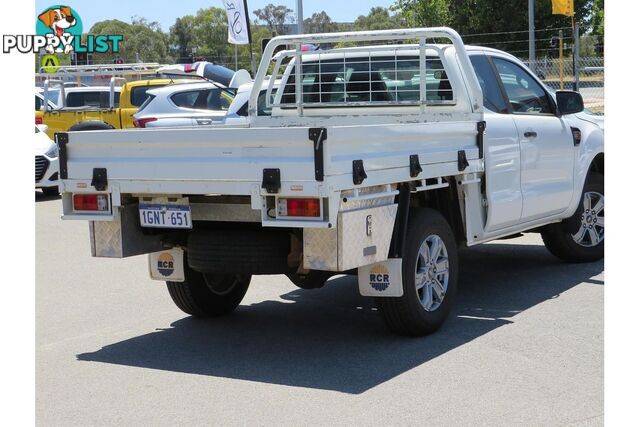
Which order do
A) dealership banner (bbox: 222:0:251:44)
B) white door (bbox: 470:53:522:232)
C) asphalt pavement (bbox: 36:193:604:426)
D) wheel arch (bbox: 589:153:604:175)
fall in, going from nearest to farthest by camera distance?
1. asphalt pavement (bbox: 36:193:604:426)
2. white door (bbox: 470:53:522:232)
3. wheel arch (bbox: 589:153:604:175)
4. dealership banner (bbox: 222:0:251:44)

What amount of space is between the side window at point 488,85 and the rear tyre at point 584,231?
1.65m

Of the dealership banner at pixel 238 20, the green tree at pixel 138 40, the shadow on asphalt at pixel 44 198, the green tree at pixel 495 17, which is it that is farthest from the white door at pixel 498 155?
the green tree at pixel 138 40

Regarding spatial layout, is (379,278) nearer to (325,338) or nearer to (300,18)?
(325,338)

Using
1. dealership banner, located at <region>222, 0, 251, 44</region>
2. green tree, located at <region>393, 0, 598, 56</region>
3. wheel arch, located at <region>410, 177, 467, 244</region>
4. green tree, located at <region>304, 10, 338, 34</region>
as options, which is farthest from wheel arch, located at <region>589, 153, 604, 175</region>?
green tree, located at <region>304, 10, 338, 34</region>

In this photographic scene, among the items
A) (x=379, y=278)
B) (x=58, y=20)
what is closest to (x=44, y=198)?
(x=379, y=278)

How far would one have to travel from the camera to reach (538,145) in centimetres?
878

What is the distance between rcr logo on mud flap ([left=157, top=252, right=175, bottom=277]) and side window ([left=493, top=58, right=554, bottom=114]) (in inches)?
125

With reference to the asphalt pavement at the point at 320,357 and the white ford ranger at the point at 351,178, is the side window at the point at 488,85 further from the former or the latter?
the asphalt pavement at the point at 320,357

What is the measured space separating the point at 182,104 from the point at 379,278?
1175cm

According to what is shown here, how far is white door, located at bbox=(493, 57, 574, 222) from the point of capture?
28.2 ft

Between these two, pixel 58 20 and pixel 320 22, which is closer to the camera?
pixel 58 20

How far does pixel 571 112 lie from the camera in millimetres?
9141

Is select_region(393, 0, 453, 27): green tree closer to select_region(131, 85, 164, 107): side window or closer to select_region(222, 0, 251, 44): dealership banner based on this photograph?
select_region(222, 0, 251, 44): dealership banner

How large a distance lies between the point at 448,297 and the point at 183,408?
236cm
